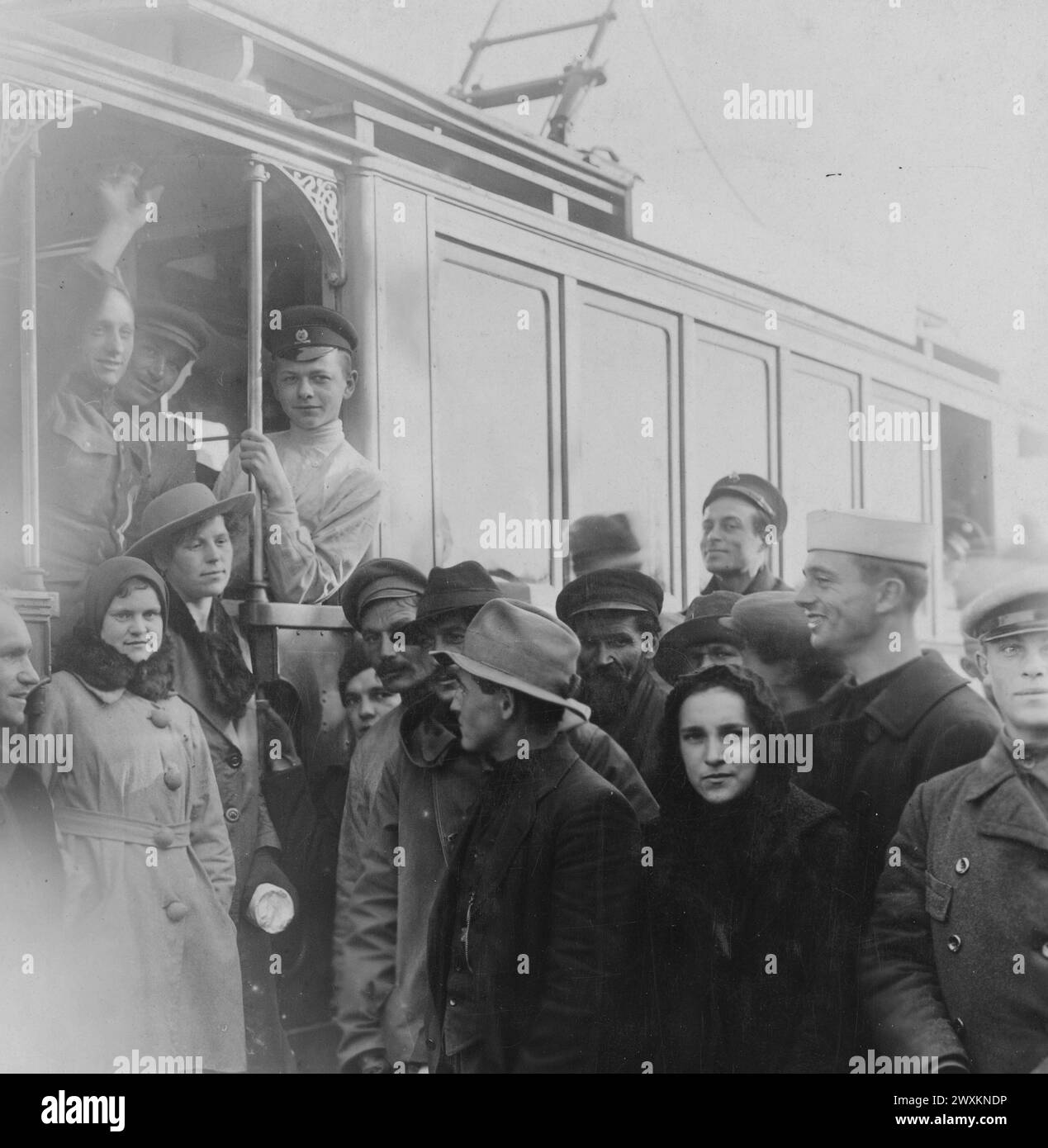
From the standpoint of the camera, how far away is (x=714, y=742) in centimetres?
420

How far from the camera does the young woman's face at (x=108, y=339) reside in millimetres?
4242

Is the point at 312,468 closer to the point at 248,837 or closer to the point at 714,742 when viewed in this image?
the point at 248,837

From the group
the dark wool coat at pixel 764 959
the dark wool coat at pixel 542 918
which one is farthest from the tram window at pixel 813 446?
the dark wool coat at pixel 542 918

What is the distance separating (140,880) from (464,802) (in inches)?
38.0

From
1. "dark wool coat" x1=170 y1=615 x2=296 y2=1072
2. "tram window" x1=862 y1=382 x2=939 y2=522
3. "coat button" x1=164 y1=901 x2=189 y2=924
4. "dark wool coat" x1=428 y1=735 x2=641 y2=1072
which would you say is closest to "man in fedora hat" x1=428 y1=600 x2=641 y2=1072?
"dark wool coat" x1=428 y1=735 x2=641 y2=1072

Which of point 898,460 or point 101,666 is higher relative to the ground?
point 898,460

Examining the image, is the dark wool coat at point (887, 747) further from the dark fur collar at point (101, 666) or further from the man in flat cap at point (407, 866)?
the dark fur collar at point (101, 666)

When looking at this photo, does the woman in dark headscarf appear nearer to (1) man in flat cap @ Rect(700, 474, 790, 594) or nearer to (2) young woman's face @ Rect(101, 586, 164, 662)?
(1) man in flat cap @ Rect(700, 474, 790, 594)

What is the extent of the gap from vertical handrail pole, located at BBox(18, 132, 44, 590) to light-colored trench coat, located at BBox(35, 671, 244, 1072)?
361 millimetres

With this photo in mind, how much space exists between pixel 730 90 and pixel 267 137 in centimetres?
153

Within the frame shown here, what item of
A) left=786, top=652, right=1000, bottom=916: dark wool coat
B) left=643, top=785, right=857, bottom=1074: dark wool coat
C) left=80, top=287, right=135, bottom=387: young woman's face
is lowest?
left=643, top=785, right=857, bottom=1074: dark wool coat

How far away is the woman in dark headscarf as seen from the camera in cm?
414

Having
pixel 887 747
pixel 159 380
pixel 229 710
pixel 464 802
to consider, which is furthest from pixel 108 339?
pixel 887 747
